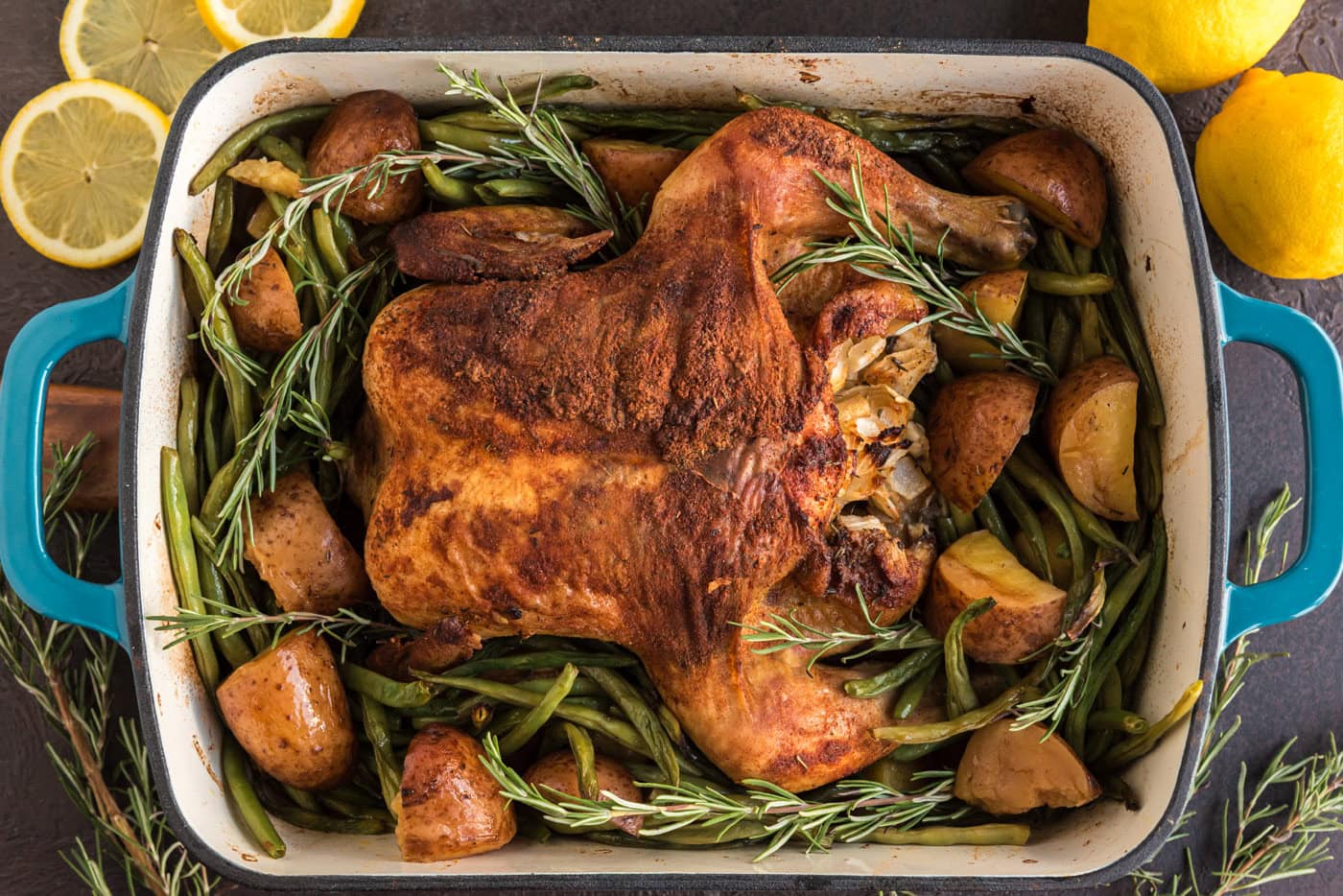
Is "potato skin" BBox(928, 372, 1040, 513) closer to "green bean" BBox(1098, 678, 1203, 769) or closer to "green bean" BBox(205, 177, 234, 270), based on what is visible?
"green bean" BBox(1098, 678, 1203, 769)

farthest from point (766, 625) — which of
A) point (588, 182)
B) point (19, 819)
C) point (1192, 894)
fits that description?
point (19, 819)

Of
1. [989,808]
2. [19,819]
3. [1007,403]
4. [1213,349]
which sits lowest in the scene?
[19,819]

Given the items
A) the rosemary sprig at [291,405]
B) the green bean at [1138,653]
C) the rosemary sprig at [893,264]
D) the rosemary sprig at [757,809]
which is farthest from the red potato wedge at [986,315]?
the rosemary sprig at [291,405]

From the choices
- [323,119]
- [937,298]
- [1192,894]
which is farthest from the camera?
[1192,894]

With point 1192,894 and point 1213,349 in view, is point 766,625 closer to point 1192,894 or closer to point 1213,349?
point 1213,349

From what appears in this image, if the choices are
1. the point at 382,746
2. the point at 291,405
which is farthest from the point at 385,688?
the point at 291,405

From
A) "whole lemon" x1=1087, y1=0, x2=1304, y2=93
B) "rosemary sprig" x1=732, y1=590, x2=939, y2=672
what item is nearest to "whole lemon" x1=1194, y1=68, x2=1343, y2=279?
"whole lemon" x1=1087, y1=0, x2=1304, y2=93
